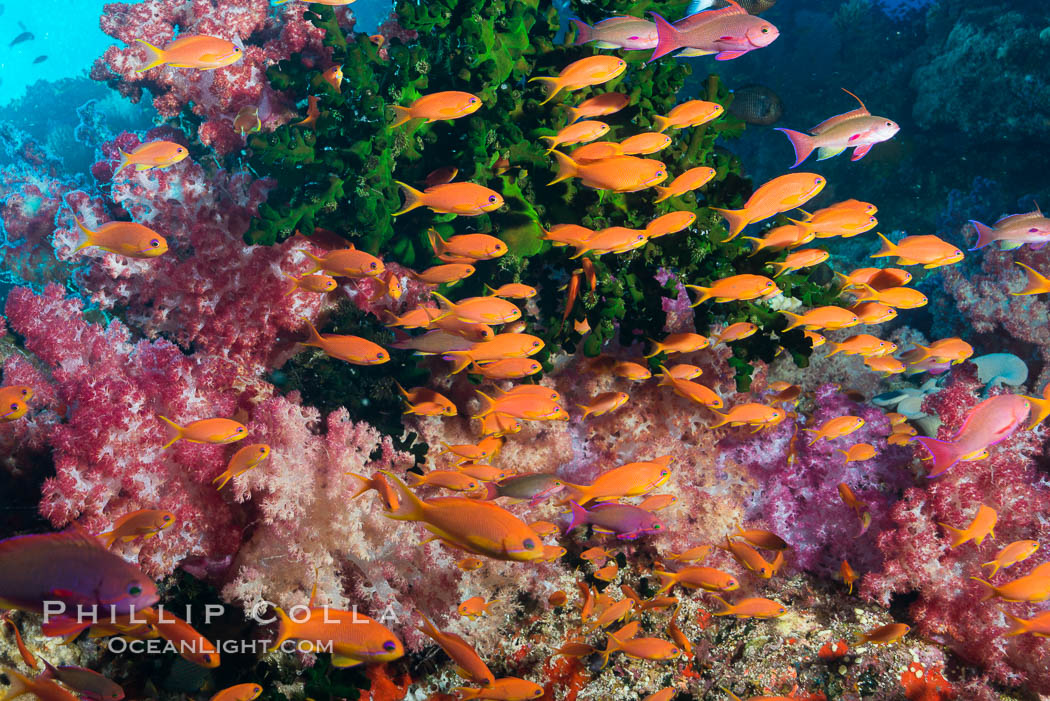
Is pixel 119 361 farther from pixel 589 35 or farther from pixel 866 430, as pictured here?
pixel 866 430

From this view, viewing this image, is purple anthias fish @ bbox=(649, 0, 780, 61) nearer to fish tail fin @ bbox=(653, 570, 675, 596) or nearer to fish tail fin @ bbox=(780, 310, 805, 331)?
fish tail fin @ bbox=(780, 310, 805, 331)

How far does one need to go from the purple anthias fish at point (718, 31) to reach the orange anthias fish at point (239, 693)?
4560mm

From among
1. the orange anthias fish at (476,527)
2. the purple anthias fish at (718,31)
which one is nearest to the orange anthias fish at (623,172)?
the purple anthias fish at (718,31)

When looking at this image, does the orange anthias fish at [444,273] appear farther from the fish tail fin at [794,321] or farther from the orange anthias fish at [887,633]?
the orange anthias fish at [887,633]

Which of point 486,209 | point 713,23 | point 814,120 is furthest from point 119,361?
point 814,120

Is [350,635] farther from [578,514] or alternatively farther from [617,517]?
[617,517]

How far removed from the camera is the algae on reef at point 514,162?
4.10 meters

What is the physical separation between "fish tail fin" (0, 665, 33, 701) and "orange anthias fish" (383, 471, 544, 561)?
2038mm

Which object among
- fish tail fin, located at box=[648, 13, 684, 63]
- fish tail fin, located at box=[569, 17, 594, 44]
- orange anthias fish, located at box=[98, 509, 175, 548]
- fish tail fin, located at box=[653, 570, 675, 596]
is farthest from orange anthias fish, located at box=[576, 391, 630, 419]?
orange anthias fish, located at box=[98, 509, 175, 548]

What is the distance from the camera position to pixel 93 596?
6.33 ft

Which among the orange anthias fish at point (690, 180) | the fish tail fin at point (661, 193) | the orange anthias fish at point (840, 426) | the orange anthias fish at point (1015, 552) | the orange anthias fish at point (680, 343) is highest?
the orange anthias fish at point (690, 180)

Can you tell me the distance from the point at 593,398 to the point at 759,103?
21.2 ft

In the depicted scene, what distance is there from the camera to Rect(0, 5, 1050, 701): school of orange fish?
9.28 ft

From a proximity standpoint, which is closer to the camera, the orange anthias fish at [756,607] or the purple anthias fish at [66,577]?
the purple anthias fish at [66,577]
